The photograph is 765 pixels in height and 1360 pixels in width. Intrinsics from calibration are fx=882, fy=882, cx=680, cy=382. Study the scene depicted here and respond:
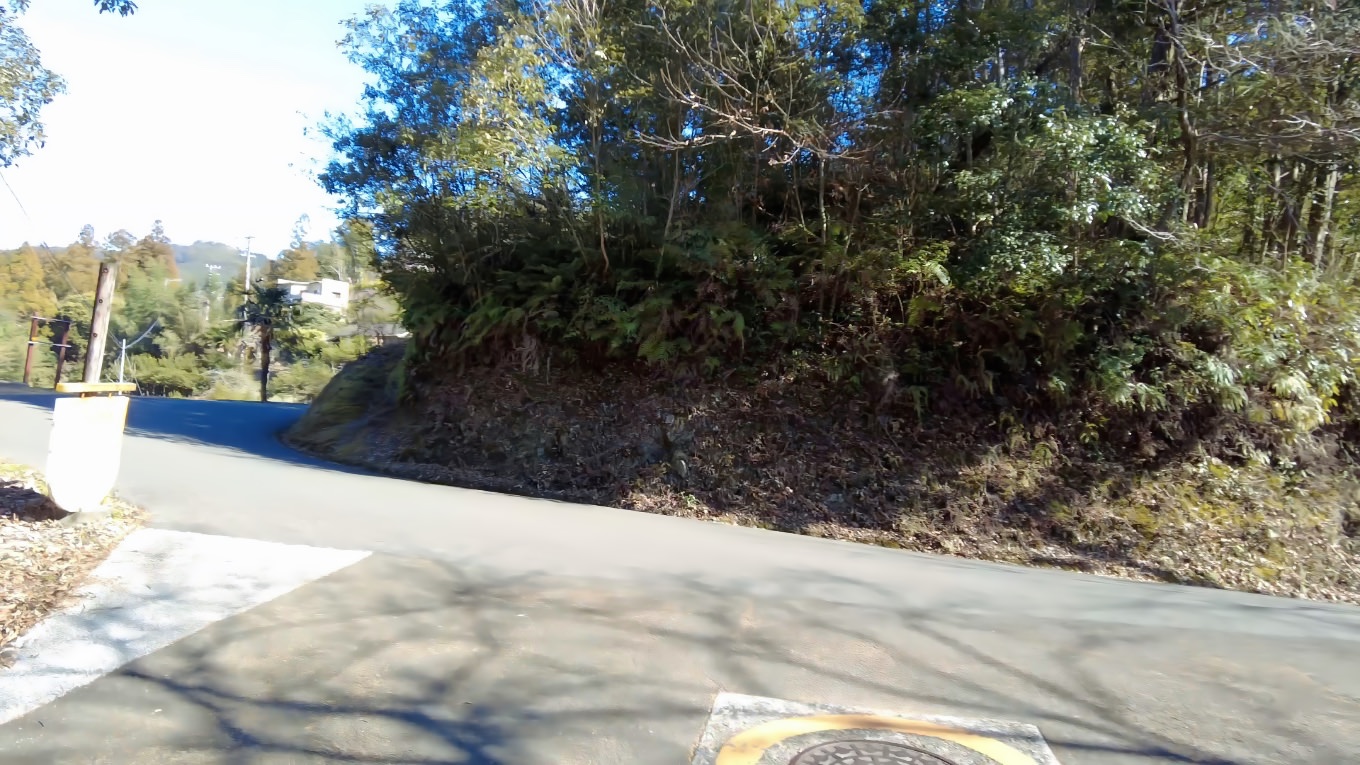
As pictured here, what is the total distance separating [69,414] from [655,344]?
7568mm

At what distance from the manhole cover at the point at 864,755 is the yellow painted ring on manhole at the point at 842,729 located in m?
0.16

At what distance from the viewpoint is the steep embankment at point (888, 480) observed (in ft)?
32.8

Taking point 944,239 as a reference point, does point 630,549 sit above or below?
below

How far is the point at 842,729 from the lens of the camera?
4.31 meters

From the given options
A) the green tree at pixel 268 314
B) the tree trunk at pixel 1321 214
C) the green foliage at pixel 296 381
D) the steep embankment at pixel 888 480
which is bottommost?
the green foliage at pixel 296 381

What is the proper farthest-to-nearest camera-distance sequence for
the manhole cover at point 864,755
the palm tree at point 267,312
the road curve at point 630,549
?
1. the palm tree at point 267,312
2. the road curve at point 630,549
3. the manhole cover at point 864,755

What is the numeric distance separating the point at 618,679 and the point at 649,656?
39 cm

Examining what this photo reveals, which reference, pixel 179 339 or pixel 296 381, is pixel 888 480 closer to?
pixel 296 381

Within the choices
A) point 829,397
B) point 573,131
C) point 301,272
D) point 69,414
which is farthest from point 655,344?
point 301,272

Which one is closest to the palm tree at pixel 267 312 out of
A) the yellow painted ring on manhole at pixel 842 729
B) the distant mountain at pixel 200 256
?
the yellow painted ring on manhole at pixel 842 729

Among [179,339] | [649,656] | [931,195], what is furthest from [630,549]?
[179,339]

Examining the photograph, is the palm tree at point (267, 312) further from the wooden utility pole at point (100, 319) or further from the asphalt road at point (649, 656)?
the asphalt road at point (649, 656)

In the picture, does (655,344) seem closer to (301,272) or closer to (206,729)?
(206,729)

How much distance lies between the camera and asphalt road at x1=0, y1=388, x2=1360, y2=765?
405cm
